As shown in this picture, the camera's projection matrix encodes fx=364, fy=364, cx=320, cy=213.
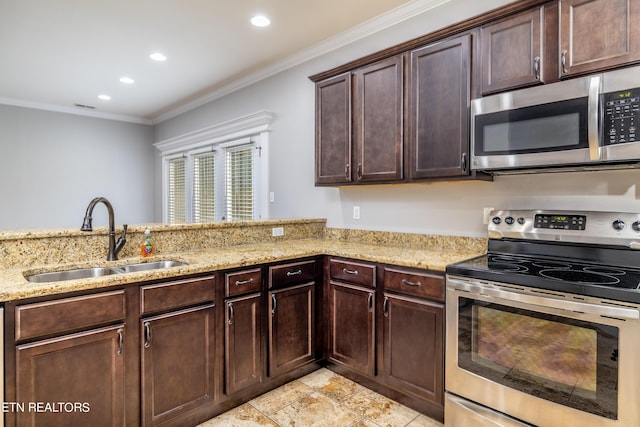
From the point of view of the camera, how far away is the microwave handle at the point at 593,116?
5.69 feet

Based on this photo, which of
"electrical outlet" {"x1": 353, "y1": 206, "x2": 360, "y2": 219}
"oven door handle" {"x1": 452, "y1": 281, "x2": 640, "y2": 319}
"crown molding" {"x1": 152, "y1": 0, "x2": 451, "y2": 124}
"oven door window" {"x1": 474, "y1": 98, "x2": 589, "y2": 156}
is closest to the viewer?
"oven door handle" {"x1": 452, "y1": 281, "x2": 640, "y2": 319}

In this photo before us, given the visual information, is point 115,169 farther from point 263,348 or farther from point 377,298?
point 377,298

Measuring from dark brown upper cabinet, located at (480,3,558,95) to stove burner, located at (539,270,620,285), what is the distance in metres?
1.01

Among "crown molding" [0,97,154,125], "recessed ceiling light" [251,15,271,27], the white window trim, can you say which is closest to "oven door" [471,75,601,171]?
"recessed ceiling light" [251,15,271,27]

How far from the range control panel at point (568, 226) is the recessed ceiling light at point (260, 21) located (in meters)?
2.32

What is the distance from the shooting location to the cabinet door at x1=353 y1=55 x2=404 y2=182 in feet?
8.50

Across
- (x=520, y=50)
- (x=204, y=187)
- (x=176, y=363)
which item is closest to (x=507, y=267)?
(x=520, y=50)

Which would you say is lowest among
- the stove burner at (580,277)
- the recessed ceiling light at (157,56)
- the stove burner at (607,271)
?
the stove burner at (580,277)

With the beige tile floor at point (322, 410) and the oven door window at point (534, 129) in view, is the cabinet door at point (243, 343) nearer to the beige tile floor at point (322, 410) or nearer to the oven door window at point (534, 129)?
the beige tile floor at point (322, 410)

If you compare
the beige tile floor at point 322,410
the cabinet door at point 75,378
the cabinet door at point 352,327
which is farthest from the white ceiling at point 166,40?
the beige tile floor at point 322,410

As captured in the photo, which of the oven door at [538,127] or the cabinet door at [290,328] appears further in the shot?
the cabinet door at [290,328]

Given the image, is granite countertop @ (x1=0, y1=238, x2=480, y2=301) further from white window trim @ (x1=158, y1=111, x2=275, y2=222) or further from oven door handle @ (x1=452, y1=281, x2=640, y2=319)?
white window trim @ (x1=158, y1=111, x2=275, y2=222)

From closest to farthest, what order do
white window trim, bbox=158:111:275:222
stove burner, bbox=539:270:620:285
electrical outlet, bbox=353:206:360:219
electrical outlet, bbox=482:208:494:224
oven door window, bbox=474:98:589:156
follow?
stove burner, bbox=539:270:620:285, oven door window, bbox=474:98:589:156, electrical outlet, bbox=482:208:494:224, electrical outlet, bbox=353:206:360:219, white window trim, bbox=158:111:275:222

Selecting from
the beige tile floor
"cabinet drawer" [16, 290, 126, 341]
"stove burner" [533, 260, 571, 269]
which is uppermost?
"stove burner" [533, 260, 571, 269]
